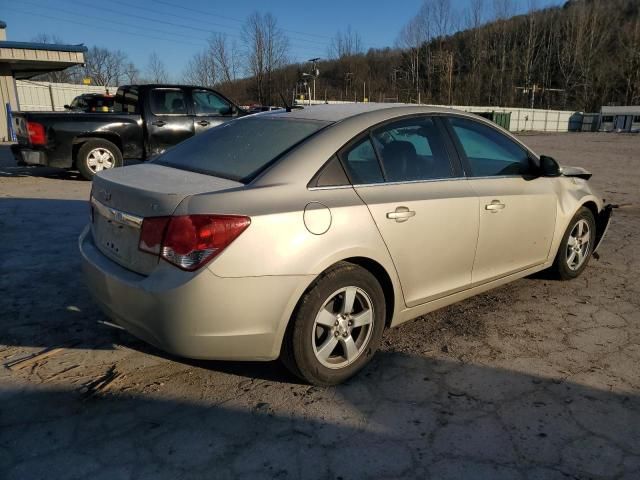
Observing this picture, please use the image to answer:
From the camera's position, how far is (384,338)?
3434mm

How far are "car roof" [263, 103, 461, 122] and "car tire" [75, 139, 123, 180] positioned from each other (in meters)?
6.95

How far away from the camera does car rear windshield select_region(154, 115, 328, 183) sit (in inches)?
112

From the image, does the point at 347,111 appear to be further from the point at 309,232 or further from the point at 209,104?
the point at 209,104

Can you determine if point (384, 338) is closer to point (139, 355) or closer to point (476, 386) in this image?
point (476, 386)

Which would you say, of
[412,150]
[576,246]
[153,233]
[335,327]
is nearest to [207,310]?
[153,233]

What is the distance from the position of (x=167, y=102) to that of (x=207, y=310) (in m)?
8.46

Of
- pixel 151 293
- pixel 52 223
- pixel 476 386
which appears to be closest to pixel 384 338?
pixel 476 386

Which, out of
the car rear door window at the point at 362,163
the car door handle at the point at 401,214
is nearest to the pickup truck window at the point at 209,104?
the car rear door window at the point at 362,163

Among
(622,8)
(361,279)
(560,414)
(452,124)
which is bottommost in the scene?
(560,414)

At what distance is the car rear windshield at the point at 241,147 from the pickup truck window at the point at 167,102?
22.1 ft

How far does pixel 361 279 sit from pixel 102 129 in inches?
319

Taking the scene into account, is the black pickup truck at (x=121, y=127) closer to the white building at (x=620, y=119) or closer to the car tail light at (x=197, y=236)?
the car tail light at (x=197, y=236)

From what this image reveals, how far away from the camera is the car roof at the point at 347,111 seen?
318 cm

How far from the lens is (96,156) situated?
948 centimetres
